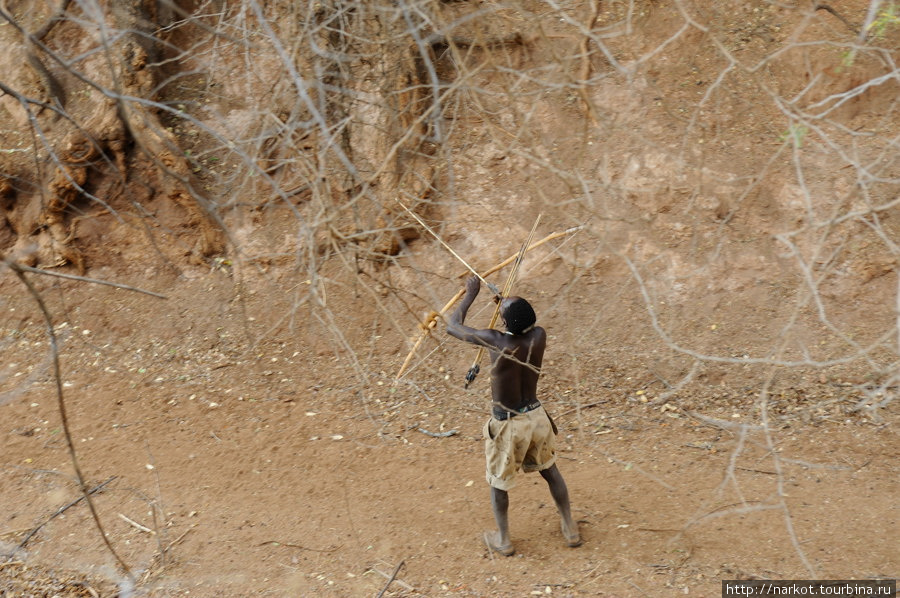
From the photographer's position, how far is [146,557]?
4.35 metres

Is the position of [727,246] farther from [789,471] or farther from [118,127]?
[118,127]

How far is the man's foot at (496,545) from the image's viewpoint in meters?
4.12

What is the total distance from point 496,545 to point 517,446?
60 centimetres

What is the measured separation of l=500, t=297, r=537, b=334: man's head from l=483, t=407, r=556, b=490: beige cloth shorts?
0.44 metres

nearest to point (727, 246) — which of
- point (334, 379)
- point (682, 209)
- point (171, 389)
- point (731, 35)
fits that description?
point (682, 209)

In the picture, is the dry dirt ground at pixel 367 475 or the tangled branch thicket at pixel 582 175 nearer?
the dry dirt ground at pixel 367 475

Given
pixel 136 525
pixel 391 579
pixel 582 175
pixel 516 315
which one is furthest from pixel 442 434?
pixel 582 175

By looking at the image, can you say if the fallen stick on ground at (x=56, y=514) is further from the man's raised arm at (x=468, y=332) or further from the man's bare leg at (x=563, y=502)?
the man's bare leg at (x=563, y=502)

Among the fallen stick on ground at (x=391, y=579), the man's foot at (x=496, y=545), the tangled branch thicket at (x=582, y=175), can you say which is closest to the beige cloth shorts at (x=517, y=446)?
the man's foot at (x=496, y=545)

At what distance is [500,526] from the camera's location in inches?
162

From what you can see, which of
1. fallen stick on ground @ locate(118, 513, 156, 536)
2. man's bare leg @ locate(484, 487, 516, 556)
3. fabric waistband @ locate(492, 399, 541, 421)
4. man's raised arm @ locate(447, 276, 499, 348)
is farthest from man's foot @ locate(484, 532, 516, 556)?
fallen stick on ground @ locate(118, 513, 156, 536)

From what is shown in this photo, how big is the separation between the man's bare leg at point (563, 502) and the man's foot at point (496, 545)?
300 millimetres

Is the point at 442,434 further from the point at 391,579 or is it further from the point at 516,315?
the point at 516,315

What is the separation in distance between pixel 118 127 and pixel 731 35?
5.42 m
